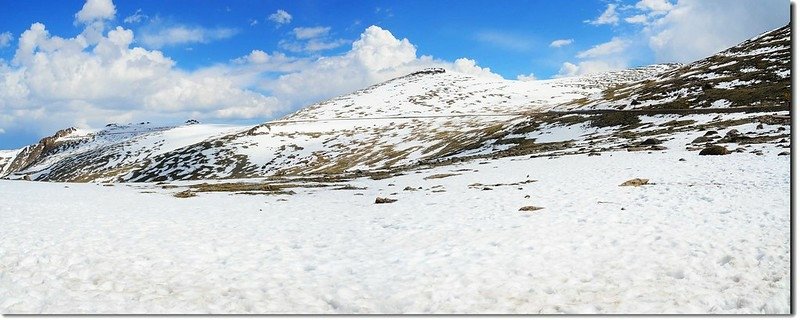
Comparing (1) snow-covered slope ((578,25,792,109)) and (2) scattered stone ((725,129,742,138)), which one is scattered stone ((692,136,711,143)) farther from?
(1) snow-covered slope ((578,25,792,109))

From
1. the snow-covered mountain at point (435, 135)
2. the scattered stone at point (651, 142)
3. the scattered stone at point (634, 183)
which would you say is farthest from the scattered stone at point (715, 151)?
the scattered stone at point (634, 183)

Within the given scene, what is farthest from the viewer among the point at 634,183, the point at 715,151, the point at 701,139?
the point at 701,139

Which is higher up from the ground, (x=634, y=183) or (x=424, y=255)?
(x=634, y=183)

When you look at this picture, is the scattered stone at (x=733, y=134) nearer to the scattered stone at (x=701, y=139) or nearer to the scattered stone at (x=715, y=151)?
the scattered stone at (x=701, y=139)

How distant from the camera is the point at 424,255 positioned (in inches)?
525

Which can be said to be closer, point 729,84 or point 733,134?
point 733,134

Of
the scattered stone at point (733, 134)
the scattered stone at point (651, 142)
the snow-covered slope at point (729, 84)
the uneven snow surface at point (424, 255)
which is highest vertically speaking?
the snow-covered slope at point (729, 84)

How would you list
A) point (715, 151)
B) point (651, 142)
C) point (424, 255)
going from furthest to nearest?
point (651, 142) < point (715, 151) < point (424, 255)

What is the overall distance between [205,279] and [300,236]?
5.33m

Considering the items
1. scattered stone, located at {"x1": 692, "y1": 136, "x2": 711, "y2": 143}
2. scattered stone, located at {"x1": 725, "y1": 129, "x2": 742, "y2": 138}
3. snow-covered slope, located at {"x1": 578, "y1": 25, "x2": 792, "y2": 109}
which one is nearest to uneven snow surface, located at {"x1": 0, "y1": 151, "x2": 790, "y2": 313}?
scattered stone, located at {"x1": 725, "y1": 129, "x2": 742, "y2": 138}

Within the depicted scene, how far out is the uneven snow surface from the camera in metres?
9.69

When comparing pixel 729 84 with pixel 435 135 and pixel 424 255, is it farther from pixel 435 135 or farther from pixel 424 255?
pixel 424 255

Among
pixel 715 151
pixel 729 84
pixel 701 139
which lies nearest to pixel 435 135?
pixel 729 84

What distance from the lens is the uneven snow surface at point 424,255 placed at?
9.69m
